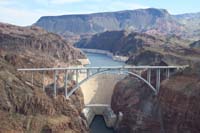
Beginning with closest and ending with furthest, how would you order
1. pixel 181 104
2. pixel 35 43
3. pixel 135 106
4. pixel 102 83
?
pixel 181 104 < pixel 135 106 < pixel 102 83 < pixel 35 43

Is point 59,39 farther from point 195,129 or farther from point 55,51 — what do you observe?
point 195,129

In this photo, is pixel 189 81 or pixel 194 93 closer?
pixel 194 93

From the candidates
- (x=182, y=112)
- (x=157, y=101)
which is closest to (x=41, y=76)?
(x=157, y=101)

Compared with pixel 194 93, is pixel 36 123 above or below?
below

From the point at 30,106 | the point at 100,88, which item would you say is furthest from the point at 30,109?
the point at 100,88

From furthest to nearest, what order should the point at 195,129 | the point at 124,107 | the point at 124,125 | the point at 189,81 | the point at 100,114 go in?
the point at 100,114
the point at 124,107
the point at 124,125
the point at 189,81
the point at 195,129

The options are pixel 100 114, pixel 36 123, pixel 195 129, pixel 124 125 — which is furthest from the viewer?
pixel 100 114

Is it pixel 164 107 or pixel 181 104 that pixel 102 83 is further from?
pixel 181 104
